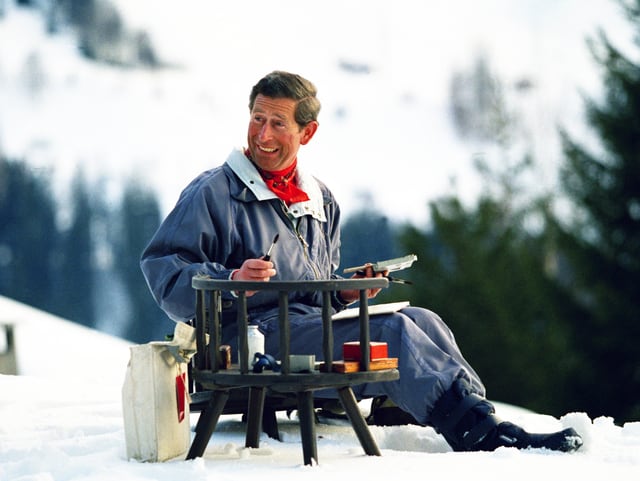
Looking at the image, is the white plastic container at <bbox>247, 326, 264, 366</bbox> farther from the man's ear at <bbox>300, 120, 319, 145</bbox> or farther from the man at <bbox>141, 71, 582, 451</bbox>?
the man's ear at <bbox>300, 120, 319, 145</bbox>

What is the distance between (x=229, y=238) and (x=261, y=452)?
0.74 meters

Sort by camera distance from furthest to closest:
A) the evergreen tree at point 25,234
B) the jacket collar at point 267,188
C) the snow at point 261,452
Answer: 1. the evergreen tree at point 25,234
2. the jacket collar at point 267,188
3. the snow at point 261,452

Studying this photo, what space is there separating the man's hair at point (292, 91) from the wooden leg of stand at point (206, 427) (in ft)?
3.63

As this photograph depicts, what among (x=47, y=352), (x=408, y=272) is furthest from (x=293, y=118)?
(x=408, y=272)

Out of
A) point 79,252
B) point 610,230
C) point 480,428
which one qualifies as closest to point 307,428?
point 480,428

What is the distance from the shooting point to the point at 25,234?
664 inches

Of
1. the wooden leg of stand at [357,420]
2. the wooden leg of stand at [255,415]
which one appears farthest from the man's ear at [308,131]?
the wooden leg of stand at [357,420]

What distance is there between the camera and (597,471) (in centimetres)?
343

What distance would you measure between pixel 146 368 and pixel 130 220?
11585mm

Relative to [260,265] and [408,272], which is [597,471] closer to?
[260,265]

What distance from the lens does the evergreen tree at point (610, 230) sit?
1424 centimetres

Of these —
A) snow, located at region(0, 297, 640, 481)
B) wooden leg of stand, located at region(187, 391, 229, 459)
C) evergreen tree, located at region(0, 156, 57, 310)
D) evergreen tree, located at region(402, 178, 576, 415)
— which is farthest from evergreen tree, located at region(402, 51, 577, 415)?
wooden leg of stand, located at region(187, 391, 229, 459)

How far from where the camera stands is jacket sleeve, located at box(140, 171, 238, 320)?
3809 millimetres

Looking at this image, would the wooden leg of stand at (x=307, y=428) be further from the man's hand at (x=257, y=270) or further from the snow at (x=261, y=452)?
the man's hand at (x=257, y=270)
